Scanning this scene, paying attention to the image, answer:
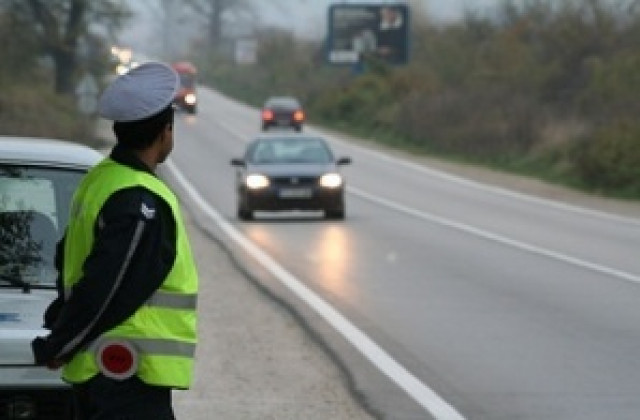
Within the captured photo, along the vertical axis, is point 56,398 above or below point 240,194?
above

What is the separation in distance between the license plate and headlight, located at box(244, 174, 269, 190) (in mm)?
327

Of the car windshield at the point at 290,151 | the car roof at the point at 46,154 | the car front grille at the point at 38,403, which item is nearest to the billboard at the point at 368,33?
the car windshield at the point at 290,151

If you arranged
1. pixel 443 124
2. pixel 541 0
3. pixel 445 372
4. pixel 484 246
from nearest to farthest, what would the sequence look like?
pixel 445 372
pixel 484 246
pixel 443 124
pixel 541 0

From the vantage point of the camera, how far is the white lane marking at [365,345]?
10.6 metres

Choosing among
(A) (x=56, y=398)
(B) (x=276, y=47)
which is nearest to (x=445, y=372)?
(A) (x=56, y=398)

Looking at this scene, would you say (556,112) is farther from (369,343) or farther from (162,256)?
(162,256)

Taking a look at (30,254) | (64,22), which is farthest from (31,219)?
→ (64,22)

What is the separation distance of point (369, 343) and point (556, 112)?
161 feet

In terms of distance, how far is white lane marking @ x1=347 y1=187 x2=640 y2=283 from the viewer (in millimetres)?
20406

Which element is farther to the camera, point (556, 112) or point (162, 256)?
point (556, 112)

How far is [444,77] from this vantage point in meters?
90.3

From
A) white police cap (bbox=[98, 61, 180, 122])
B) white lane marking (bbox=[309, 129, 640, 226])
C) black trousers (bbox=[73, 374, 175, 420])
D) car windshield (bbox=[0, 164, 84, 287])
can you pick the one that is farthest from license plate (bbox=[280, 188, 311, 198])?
black trousers (bbox=[73, 374, 175, 420])

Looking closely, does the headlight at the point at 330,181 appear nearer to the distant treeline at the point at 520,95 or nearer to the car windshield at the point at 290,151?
the car windshield at the point at 290,151

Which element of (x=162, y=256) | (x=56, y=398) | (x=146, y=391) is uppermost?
(x=162, y=256)
